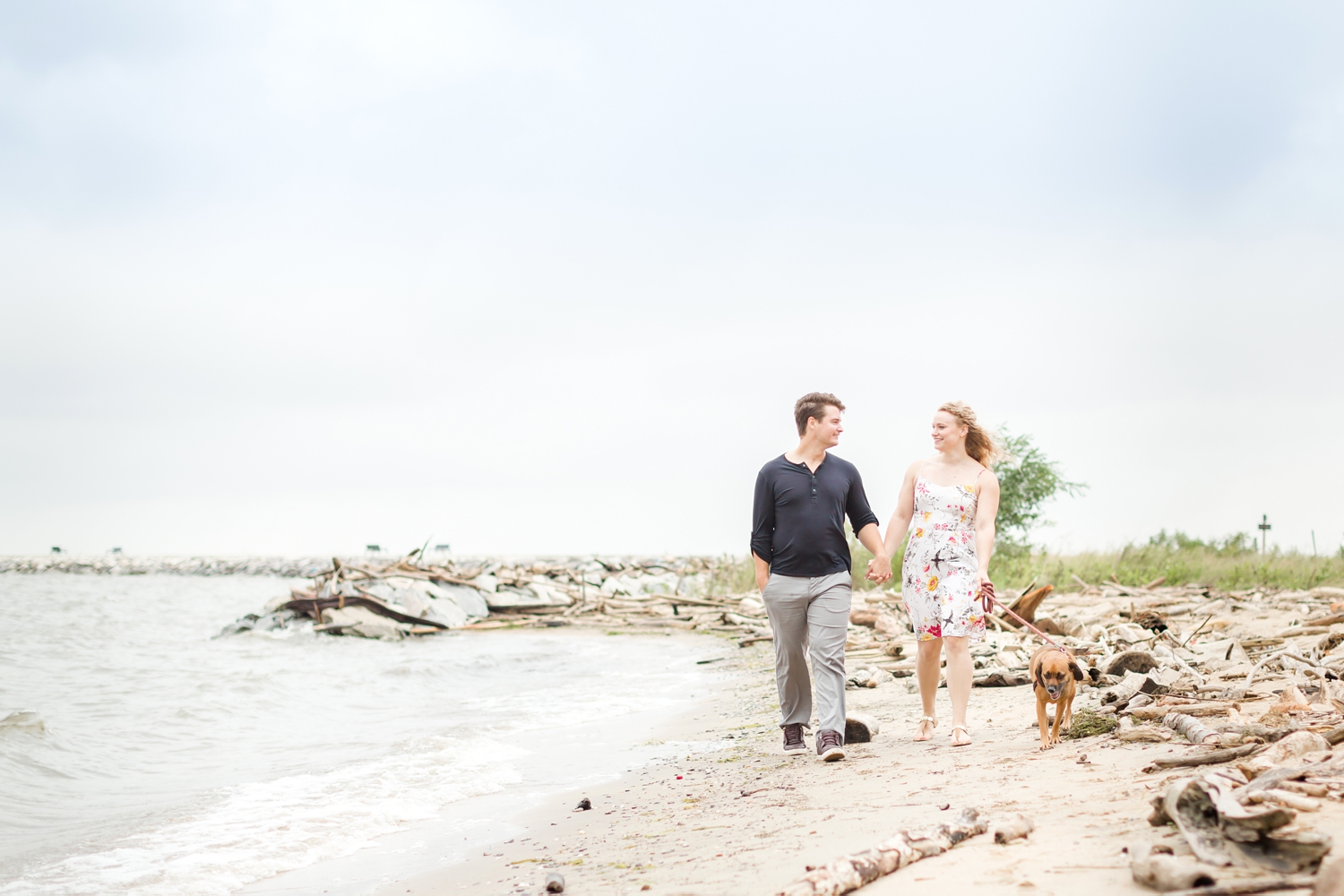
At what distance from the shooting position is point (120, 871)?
212 inches

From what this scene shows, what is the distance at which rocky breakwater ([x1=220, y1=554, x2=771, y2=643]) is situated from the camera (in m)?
22.6

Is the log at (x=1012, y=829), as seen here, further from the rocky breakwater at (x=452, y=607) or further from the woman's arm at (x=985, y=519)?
the rocky breakwater at (x=452, y=607)

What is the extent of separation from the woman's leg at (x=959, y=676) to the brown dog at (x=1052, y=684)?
624mm

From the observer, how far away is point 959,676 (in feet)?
20.9

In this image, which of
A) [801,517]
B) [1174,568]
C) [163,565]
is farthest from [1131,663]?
[163,565]

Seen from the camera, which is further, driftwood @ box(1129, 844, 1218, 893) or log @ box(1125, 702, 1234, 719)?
log @ box(1125, 702, 1234, 719)

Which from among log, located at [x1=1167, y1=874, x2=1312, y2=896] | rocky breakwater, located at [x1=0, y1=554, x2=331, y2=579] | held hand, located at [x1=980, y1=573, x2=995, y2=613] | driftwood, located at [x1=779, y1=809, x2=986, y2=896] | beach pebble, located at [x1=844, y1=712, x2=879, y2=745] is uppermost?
held hand, located at [x1=980, y1=573, x2=995, y2=613]

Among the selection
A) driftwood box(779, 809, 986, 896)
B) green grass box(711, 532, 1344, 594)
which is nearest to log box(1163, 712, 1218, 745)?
driftwood box(779, 809, 986, 896)

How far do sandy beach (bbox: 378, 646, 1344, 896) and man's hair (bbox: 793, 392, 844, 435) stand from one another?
234 centimetres

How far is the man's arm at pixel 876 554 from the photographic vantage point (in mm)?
6493

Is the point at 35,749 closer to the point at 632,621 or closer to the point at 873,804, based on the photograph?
the point at 873,804

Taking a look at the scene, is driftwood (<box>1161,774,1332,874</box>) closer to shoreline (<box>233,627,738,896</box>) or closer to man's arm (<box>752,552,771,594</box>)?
shoreline (<box>233,627,738,896</box>)

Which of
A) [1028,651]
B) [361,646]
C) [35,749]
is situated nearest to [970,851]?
[1028,651]

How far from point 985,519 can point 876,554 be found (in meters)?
0.84
